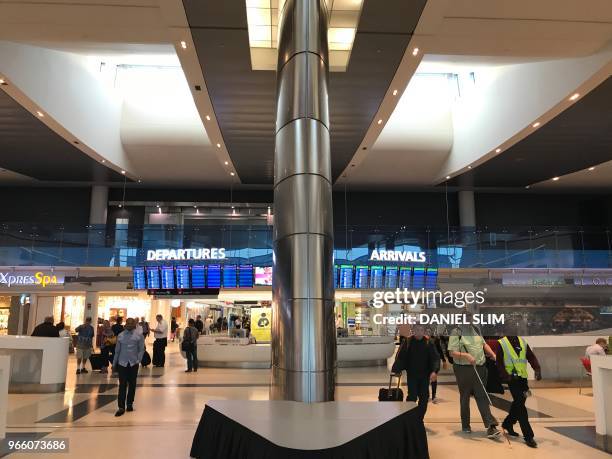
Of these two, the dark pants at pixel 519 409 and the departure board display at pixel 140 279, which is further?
the departure board display at pixel 140 279

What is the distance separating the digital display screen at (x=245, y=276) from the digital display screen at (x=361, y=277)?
3223mm

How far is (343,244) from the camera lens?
51.0 feet

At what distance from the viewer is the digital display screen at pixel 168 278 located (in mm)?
15016

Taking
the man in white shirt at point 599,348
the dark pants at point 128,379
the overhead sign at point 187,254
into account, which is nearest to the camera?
the dark pants at point 128,379

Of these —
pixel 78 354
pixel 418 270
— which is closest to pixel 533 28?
pixel 418 270

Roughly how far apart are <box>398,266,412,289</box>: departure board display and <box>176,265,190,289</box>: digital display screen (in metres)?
6.55

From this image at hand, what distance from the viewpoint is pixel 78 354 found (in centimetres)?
1292

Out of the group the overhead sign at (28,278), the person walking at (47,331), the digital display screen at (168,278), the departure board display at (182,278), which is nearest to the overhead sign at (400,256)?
the departure board display at (182,278)

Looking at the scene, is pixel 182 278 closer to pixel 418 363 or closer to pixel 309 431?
pixel 418 363

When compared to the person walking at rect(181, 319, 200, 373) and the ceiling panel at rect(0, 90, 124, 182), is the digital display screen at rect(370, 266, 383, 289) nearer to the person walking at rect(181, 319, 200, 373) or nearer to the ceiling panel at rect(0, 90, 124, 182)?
the person walking at rect(181, 319, 200, 373)

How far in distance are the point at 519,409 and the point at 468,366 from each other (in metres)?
0.86

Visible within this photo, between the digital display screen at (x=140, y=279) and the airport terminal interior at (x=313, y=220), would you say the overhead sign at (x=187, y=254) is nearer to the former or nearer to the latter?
the airport terminal interior at (x=313, y=220)

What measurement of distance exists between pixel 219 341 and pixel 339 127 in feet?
24.6

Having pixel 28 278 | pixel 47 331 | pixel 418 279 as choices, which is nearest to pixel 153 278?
pixel 28 278
